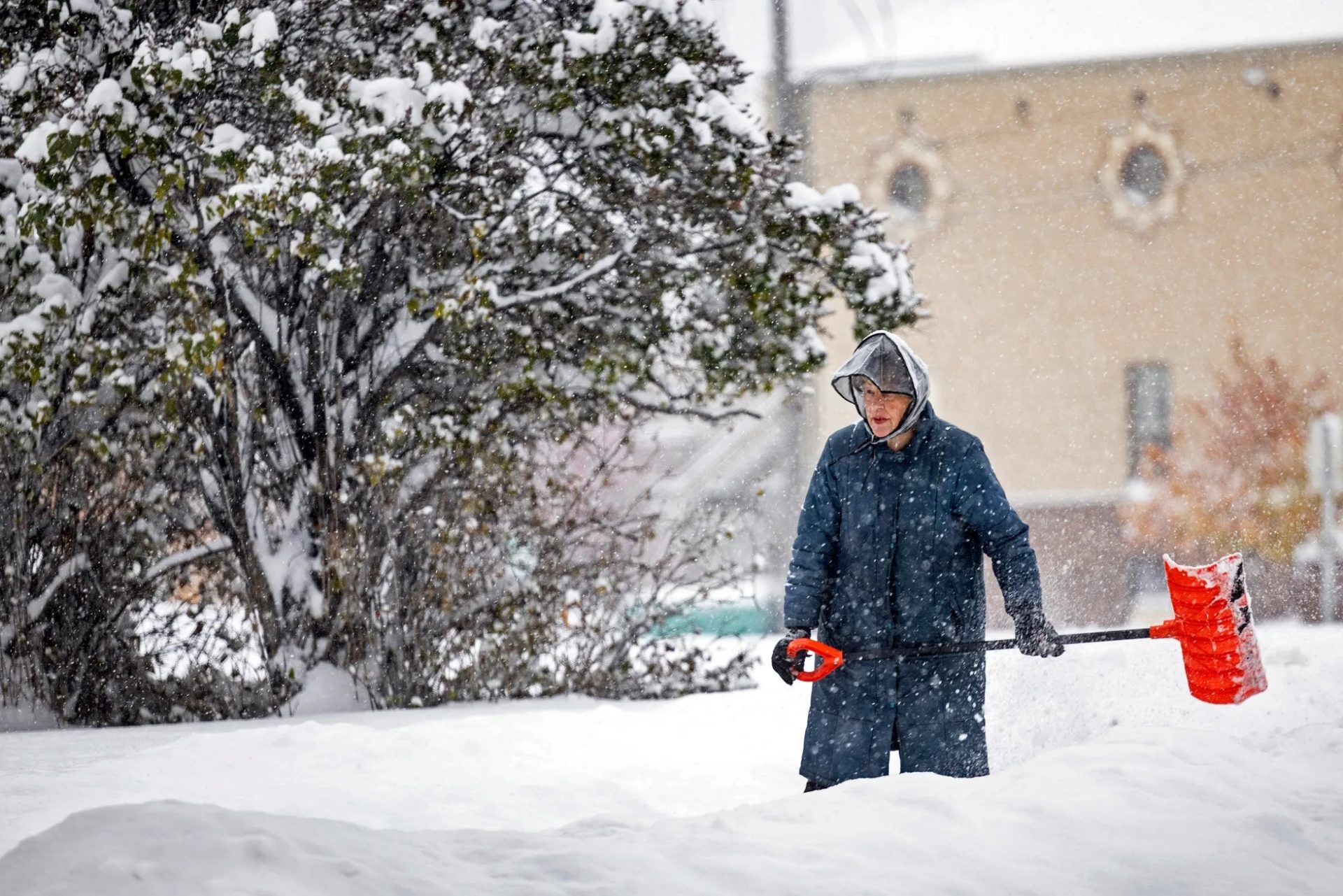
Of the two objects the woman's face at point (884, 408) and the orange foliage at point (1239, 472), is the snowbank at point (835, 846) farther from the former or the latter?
the orange foliage at point (1239, 472)

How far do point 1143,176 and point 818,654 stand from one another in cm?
2678

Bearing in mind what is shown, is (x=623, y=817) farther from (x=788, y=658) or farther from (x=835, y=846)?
(x=835, y=846)

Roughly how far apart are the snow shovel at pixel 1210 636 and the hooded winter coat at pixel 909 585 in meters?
0.11

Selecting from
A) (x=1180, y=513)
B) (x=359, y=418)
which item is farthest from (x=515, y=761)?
(x=1180, y=513)

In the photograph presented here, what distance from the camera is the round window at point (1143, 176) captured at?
94.1 ft

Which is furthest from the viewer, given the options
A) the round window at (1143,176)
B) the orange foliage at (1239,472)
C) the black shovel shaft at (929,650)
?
the round window at (1143,176)

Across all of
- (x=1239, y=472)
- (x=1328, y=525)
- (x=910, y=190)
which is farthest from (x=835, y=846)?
(x=910, y=190)

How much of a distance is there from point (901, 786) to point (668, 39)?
14.7ft

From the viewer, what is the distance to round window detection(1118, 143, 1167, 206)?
2867 cm

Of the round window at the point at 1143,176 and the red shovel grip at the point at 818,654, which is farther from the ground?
the round window at the point at 1143,176

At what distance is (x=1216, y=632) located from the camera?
4.58 meters

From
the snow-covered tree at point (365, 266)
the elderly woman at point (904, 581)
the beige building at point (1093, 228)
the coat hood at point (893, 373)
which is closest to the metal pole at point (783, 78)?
the snow-covered tree at point (365, 266)

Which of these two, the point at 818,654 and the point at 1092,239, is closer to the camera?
the point at 818,654

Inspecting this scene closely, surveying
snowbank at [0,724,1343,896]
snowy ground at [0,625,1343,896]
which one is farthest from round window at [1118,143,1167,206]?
snowbank at [0,724,1343,896]
